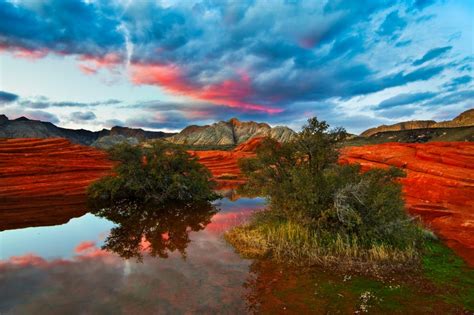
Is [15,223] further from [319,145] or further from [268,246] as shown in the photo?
[319,145]

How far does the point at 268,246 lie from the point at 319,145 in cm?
642

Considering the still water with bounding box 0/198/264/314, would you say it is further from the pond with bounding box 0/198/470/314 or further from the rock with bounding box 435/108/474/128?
the rock with bounding box 435/108/474/128

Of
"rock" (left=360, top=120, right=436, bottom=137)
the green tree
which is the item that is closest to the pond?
the green tree

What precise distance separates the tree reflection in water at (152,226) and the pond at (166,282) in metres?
0.11

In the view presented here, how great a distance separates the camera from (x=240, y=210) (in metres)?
26.6

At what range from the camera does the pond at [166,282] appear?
9984mm

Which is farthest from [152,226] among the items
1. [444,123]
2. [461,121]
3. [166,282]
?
[461,121]

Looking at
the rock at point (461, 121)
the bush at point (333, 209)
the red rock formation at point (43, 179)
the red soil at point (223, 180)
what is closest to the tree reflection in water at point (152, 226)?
the bush at point (333, 209)

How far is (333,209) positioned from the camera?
48.2 ft

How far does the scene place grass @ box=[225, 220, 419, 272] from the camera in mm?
13125

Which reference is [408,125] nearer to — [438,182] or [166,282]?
[438,182]

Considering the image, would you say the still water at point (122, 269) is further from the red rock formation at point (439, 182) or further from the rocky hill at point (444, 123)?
the rocky hill at point (444, 123)

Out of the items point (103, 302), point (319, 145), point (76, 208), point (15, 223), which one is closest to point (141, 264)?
point (103, 302)

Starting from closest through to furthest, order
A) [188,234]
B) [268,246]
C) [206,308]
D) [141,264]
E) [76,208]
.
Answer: [206,308], [141,264], [268,246], [188,234], [76,208]
